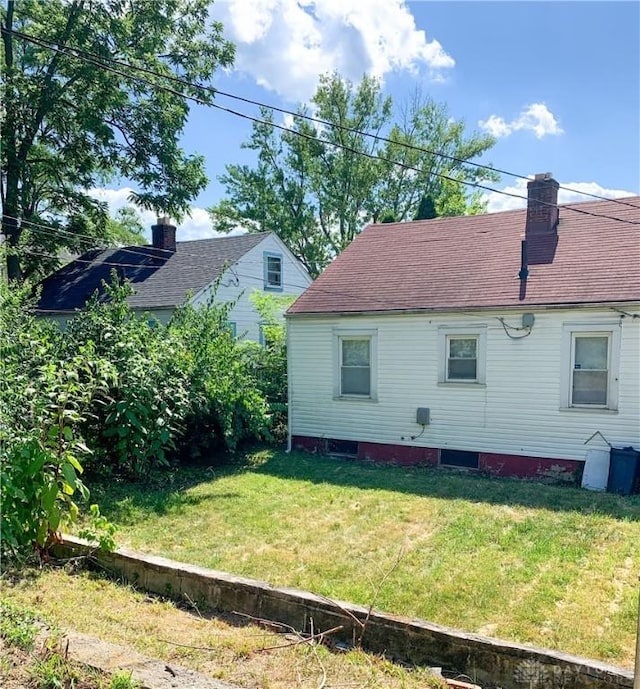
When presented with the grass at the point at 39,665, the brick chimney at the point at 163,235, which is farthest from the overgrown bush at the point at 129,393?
the brick chimney at the point at 163,235

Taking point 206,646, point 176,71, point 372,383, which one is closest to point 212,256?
point 176,71

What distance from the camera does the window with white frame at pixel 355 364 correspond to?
10.8 meters

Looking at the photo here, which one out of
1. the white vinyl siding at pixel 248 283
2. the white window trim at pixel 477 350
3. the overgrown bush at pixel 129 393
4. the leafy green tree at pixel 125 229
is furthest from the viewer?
the leafy green tree at pixel 125 229

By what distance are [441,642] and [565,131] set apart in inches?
377

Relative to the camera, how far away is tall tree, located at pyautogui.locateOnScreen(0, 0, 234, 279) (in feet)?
58.5

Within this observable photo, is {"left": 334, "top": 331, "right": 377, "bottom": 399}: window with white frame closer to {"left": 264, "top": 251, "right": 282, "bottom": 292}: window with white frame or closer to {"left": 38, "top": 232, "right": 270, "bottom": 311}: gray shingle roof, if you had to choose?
{"left": 38, "top": 232, "right": 270, "bottom": 311}: gray shingle roof

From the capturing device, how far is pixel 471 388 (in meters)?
9.82

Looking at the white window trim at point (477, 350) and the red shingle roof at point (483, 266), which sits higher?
the red shingle roof at point (483, 266)

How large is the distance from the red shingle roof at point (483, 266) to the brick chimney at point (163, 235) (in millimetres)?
9110

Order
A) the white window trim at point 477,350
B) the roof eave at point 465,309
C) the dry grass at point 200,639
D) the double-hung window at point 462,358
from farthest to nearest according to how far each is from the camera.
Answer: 1. the double-hung window at point 462,358
2. the white window trim at point 477,350
3. the roof eave at point 465,309
4. the dry grass at point 200,639

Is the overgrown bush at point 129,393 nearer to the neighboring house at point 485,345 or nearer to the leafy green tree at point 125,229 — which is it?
the neighboring house at point 485,345

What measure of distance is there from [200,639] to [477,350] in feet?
23.9

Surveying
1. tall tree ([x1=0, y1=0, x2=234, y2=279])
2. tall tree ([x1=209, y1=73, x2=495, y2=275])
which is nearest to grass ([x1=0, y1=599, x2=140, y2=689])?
tall tree ([x1=0, y1=0, x2=234, y2=279])

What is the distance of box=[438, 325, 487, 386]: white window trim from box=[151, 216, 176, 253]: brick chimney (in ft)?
41.8
